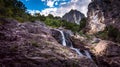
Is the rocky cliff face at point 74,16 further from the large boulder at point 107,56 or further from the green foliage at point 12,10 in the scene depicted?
the large boulder at point 107,56

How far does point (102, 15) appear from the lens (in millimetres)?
103062

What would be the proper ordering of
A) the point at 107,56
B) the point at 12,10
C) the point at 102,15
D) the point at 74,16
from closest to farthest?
the point at 107,56
the point at 12,10
the point at 102,15
the point at 74,16

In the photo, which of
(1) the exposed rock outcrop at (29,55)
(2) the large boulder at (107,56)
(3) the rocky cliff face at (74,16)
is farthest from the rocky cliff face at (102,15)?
(3) the rocky cliff face at (74,16)

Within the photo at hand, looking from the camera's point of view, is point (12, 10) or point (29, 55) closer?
point (29, 55)

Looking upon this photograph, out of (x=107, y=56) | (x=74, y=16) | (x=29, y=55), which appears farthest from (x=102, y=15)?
(x=74, y=16)

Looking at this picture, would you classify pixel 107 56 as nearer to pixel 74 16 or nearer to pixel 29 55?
pixel 29 55

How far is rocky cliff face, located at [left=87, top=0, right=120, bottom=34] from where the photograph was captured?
9906cm

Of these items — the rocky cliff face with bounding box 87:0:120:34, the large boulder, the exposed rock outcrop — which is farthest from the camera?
the rocky cliff face with bounding box 87:0:120:34

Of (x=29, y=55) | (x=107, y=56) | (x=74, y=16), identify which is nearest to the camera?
(x=29, y=55)

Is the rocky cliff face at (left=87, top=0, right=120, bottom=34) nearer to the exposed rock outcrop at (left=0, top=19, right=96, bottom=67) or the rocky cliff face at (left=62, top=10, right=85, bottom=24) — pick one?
the exposed rock outcrop at (left=0, top=19, right=96, bottom=67)

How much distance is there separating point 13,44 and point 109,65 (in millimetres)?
28629

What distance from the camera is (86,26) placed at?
106062 millimetres

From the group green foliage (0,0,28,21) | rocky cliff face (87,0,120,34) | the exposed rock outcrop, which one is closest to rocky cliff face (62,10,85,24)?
rocky cliff face (87,0,120,34)

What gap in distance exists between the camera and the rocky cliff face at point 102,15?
99062 mm
